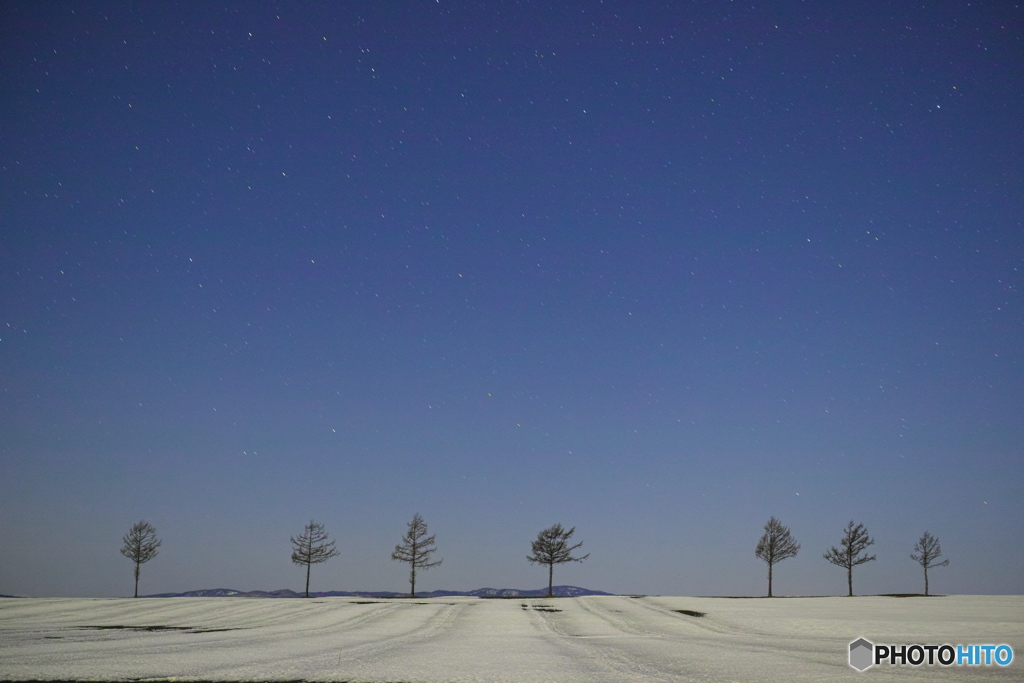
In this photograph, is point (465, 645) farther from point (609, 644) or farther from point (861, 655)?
point (861, 655)

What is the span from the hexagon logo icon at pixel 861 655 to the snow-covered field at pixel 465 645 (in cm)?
30

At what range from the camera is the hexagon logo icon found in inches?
546

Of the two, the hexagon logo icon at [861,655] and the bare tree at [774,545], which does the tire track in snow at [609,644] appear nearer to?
the hexagon logo icon at [861,655]

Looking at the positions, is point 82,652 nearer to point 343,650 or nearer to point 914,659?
point 343,650

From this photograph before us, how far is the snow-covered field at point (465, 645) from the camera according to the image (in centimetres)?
1241

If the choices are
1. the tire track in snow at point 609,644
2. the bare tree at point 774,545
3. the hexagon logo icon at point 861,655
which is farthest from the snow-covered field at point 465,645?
the bare tree at point 774,545

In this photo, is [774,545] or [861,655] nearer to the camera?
[861,655]

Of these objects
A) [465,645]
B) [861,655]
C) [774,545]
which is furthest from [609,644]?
[774,545]

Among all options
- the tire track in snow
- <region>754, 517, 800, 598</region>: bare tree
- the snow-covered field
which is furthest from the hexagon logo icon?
<region>754, 517, 800, 598</region>: bare tree

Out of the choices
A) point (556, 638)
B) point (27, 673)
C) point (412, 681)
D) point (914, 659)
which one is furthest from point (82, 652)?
point (914, 659)

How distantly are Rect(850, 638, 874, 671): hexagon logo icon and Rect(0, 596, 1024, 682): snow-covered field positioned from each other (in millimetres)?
302

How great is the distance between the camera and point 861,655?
1597cm

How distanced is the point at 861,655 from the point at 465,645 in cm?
1018

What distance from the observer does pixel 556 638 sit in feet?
68.4
